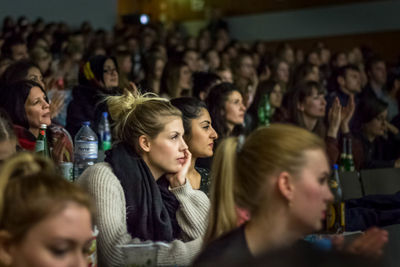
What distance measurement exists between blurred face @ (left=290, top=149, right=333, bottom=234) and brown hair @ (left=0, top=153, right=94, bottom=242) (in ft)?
1.90

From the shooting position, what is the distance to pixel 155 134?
2605mm

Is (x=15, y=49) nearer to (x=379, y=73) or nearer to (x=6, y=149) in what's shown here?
(x=6, y=149)

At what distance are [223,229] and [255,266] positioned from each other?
988 millimetres

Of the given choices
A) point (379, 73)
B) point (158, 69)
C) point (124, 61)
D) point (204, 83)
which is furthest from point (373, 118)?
point (124, 61)

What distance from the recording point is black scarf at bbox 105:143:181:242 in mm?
2396

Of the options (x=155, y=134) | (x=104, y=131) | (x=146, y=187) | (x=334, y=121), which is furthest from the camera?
(x=334, y=121)

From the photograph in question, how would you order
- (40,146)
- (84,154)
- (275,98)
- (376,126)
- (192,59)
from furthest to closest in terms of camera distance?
(192,59)
(275,98)
(376,126)
(84,154)
(40,146)

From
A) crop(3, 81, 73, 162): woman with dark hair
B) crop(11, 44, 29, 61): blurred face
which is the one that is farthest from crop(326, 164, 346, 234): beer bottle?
crop(11, 44, 29, 61): blurred face

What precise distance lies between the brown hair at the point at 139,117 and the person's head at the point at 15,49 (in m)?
3.57

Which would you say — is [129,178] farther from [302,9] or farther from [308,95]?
[302,9]

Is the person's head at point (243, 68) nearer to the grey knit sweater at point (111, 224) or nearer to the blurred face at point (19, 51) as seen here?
the blurred face at point (19, 51)

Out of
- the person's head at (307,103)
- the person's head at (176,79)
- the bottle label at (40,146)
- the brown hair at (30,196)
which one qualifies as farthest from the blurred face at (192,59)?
the brown hair at (30,196)

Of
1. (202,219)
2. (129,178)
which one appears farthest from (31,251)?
(202,219)

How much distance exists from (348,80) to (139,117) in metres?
4.34
